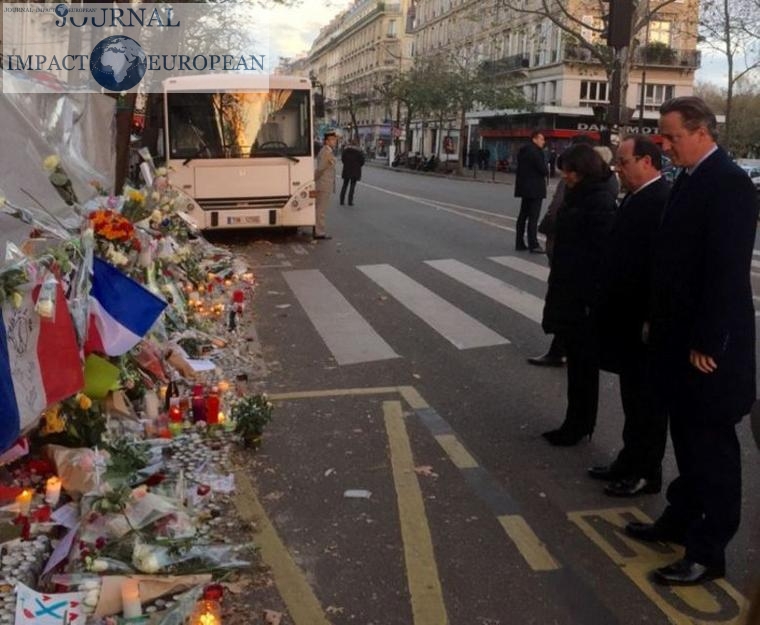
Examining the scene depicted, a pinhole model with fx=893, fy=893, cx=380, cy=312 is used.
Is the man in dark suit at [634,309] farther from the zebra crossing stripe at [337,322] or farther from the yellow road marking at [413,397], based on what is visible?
the zebra crossing stripe at [337,322]

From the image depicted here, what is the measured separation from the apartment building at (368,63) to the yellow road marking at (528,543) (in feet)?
294

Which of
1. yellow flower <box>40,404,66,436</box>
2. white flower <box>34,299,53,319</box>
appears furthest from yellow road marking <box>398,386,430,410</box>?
white flower <box>34,299,53,319</box>

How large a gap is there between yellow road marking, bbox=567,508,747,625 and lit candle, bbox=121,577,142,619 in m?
2.08

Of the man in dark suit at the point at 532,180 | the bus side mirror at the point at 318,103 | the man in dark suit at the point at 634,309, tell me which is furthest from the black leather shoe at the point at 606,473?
the bus side mirror at the point at 318,103

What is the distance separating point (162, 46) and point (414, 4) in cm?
8002

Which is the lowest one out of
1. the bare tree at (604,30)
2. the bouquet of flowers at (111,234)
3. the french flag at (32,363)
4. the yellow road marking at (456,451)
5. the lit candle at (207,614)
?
the yellow road marking at (456,451)

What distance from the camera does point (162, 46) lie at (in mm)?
22641

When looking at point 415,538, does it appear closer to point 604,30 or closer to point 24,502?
point 24,502

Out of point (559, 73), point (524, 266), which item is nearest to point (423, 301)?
point (524, 266)

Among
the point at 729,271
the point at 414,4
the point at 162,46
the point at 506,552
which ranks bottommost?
the point at 506,552

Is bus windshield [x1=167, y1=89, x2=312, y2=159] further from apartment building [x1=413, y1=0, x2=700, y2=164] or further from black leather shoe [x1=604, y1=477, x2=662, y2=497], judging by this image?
apartment building [x1=413, y1=0, x2=700, y2=164]

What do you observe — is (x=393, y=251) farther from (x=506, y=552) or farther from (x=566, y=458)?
(x=506, y=552)

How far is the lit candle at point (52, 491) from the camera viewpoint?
4.16 metres

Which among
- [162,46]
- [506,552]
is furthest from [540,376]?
[162,46]
